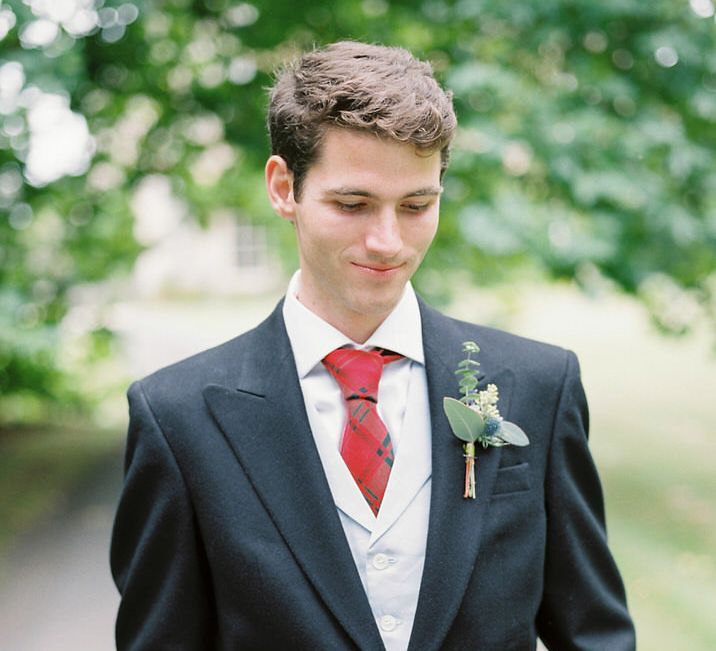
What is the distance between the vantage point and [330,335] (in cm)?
204

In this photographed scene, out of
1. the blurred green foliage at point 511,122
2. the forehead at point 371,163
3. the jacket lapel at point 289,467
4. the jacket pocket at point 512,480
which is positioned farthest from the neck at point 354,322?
the blurred green foliage at point 511,122

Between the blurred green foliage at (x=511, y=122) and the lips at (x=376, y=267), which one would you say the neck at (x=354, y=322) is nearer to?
the lips at (x=376, y=267)

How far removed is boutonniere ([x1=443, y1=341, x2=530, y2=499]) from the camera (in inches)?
75.2

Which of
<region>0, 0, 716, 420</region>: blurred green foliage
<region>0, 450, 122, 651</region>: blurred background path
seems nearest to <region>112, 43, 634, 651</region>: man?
<region>0, 0, 716, 420</region>: blurred green foliage

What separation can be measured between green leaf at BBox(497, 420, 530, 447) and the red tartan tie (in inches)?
9.7

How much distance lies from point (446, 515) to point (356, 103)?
0.88m

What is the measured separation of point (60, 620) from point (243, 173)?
378 centimetres

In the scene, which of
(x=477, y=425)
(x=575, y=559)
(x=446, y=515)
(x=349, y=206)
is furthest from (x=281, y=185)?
(x=575, y=559)

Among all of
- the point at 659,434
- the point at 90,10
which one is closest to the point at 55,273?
the point at 90,10

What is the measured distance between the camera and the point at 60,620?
207 inches

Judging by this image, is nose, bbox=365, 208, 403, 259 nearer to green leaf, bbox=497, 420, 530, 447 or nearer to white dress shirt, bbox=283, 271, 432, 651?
white dress shirt, bbox=283, 271, 432, 651

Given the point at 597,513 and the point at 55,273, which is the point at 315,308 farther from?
the point at 55,273

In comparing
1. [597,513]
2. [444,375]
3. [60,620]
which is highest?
[444,375]

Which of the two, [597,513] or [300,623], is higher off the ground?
[597,513]
